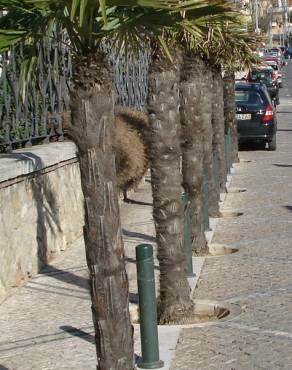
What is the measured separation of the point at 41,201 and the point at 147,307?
14.5 feet

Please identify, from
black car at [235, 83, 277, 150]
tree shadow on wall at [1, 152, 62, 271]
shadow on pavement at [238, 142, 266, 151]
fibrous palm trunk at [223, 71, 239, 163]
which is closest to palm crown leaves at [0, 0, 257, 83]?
tree shadow on wall at [1, 152, 62, 271]

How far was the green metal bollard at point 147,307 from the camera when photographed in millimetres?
6746

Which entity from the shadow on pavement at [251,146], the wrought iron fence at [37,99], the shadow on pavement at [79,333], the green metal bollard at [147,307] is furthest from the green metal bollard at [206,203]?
the shadow on pavement at [251,146]

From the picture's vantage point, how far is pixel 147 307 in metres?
6.93

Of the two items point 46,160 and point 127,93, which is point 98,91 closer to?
point 46,160

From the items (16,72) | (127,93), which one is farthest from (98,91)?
(127,93)

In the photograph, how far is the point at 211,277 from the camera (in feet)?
34.5

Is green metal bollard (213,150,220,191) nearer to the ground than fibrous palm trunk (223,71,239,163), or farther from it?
nearer to the ground

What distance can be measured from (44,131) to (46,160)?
219 centimetres

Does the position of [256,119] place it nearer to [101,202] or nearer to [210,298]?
[210,298]

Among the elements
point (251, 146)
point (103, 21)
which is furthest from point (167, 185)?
point (251, 146)

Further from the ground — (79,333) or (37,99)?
(37,99)

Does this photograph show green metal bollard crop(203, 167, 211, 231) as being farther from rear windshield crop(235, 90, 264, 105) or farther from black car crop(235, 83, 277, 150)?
rear windshield crop(235, 90, 264, 105)

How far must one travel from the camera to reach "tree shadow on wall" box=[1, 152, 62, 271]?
35.3ft
